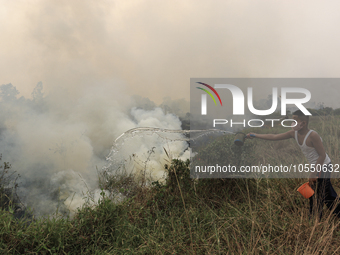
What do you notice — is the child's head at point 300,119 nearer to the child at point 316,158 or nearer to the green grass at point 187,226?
the child at point 316,158

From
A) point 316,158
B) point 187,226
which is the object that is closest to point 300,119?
point 316,158

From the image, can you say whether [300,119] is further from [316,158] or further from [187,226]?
[187,226]

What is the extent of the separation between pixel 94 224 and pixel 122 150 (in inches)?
128

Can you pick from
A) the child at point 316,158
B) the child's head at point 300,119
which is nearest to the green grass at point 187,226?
the child at point 316,158

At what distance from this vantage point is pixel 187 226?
4.06 meters

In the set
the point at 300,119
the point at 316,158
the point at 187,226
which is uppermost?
the point at 300,119

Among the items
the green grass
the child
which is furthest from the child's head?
the green grass

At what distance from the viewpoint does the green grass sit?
3244mm

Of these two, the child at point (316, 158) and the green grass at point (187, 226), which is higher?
the child at point (316, 158)

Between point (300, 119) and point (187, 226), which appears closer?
point (300, 119)

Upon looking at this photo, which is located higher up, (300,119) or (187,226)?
(300,119)

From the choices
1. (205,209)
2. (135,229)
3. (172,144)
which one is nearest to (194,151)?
→ (172,144)

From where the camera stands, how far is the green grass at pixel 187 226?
3.24 m

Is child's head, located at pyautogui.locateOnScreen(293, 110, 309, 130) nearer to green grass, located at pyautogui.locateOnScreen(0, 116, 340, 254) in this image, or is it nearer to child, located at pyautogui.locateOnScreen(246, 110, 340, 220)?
child, located at pyautogui.locateOnScreen(246, 110, 340, 220)
